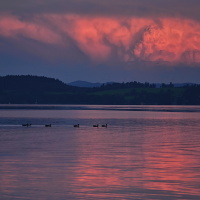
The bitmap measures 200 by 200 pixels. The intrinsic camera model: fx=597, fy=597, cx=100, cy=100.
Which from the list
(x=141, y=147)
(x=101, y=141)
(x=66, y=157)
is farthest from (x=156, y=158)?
(x=101, y=141)

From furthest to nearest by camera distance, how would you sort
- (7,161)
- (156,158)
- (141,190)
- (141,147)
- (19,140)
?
1. (19,140)
2. (141,147)
3. (156,158)
4. (7,161)
5. (141,190)

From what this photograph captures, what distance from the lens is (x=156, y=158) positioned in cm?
5234

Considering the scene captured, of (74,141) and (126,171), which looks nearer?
(126,171)

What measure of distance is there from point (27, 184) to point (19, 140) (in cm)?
3608

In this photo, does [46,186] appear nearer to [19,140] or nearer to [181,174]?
[181,174]

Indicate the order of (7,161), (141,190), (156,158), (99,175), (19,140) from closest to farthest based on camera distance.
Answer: (141,190) → (99,175) → (7,161) → (156,158) → (19,140)

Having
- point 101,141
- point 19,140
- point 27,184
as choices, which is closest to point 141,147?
point 101,141

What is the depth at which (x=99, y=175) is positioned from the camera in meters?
41.1

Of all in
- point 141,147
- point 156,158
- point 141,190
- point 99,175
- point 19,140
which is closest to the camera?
point 141,190

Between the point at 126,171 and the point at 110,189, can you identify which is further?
the point at 126,171

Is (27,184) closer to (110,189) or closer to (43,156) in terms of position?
(110,189)

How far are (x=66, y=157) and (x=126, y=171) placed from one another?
10606mm

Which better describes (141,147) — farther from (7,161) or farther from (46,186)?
(46,186)

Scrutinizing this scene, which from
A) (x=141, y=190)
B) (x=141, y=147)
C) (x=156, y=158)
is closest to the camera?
(x=141, y=190)
